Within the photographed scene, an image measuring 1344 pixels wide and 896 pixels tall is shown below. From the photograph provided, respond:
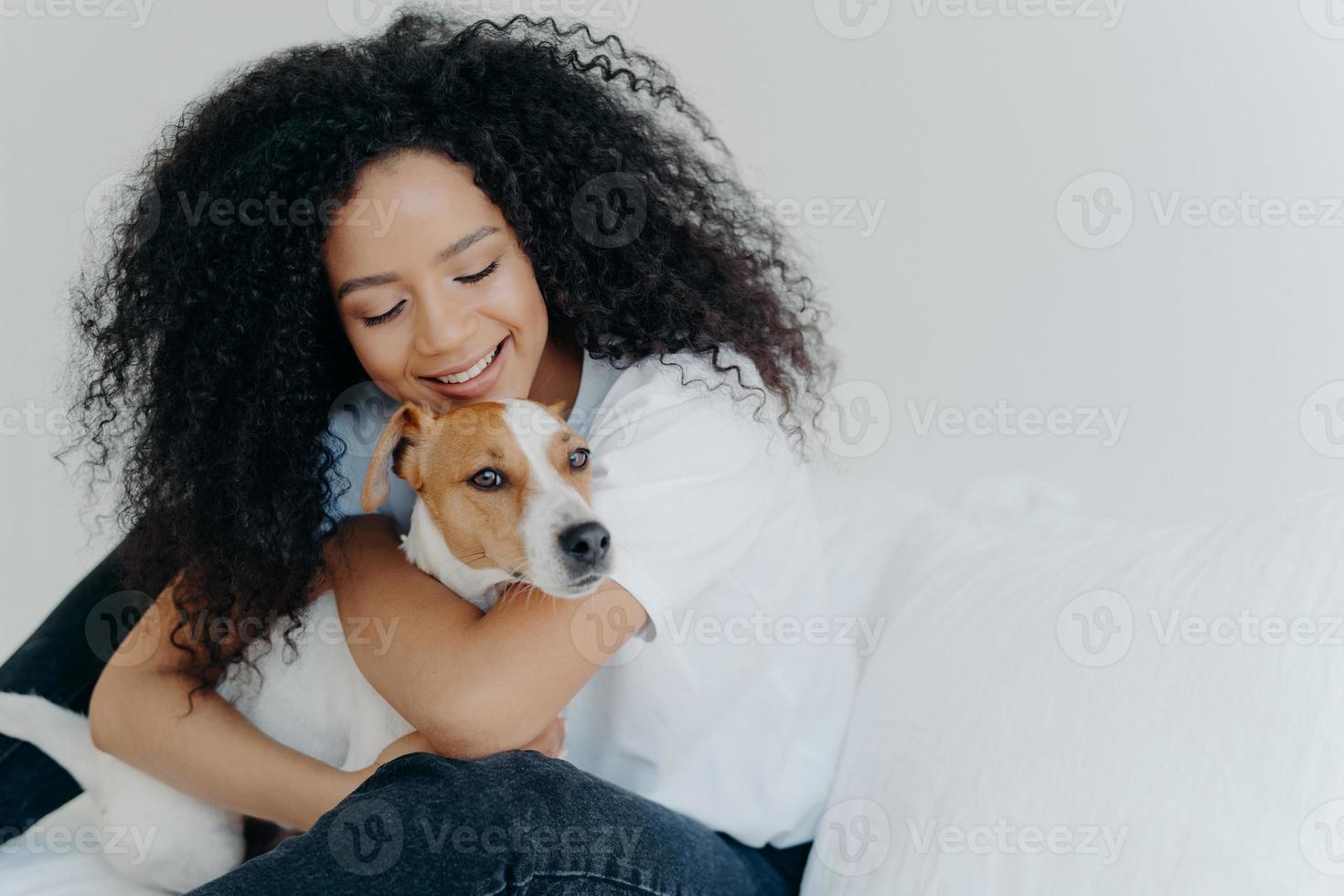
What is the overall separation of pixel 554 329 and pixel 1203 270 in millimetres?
1420

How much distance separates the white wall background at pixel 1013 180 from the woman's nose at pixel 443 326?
1.16m

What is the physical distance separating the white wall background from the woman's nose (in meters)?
1.16

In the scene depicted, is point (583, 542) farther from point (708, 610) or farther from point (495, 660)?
point (708, 610)

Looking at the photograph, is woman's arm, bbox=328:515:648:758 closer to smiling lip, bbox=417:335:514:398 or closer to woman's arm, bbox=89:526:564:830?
woman's arm, bbox=89:526:564:830

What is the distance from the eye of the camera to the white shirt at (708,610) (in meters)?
1.47

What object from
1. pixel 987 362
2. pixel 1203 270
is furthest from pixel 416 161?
pixel 1203 270

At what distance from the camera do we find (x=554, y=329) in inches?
68.9

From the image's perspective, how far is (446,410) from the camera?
63.1 inches

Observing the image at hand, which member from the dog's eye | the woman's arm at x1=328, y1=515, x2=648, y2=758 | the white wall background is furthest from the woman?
the white wall background

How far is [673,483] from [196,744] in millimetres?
732

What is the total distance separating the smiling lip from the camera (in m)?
1.55

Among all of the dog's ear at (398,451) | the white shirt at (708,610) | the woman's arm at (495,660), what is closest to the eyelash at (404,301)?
the dog's ear at (398,451)

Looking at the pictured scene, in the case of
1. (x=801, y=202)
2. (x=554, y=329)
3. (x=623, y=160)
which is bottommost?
(x=554, y=329)

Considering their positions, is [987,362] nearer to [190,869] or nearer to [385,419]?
[385,419]
